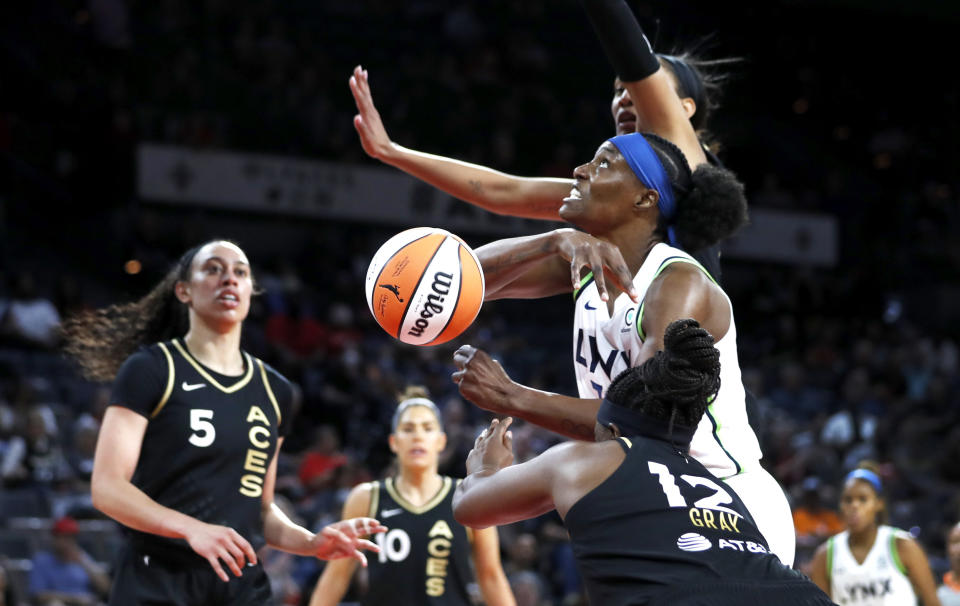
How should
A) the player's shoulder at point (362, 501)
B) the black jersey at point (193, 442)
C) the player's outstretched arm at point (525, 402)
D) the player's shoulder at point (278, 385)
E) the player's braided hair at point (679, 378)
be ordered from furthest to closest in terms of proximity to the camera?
the player's shoulder at point (362, 501) < the player's shoulder at point (278, 385) < the black jersey at point (193, 442) < the player's outstretched arm at point (525, 402) < the player's braided hair at point (679, 378)

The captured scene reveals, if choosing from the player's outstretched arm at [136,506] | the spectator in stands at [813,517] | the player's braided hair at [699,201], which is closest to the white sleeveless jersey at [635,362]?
Result: the player's braided hair at [699,201]

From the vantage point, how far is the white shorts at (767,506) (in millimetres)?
3234

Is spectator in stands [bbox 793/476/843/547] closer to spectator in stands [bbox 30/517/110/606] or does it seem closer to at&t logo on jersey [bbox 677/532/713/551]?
spectator in stands [bbox 30/517/110/606]

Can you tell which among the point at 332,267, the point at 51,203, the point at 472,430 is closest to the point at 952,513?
the point at 472,430

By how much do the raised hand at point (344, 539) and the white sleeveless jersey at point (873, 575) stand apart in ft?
12.3

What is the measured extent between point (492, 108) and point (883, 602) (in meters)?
11.1

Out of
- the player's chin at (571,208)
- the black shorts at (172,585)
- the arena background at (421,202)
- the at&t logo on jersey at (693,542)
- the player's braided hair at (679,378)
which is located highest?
the arena background at (421,202)

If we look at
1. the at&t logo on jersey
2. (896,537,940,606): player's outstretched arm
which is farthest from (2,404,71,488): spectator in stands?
the at&t logo on jersey

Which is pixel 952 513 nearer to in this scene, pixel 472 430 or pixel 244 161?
pixel 472 430

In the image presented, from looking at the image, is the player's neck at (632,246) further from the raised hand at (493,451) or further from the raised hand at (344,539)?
the raised hand at (344,539)

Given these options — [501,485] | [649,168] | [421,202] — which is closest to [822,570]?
[649,168]

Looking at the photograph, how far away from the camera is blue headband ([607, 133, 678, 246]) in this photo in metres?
3.45

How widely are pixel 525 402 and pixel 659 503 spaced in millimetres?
596

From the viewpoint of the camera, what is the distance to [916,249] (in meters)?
18.0
